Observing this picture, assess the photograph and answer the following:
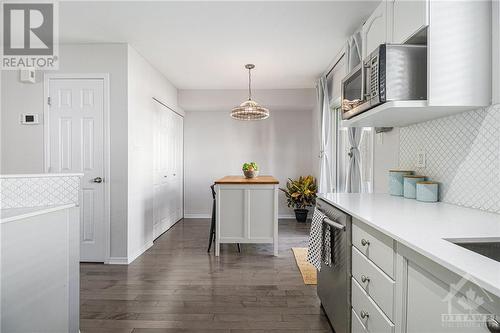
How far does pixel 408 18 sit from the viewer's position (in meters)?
1.57

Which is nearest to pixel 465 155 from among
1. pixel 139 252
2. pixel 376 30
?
pixel 376 30

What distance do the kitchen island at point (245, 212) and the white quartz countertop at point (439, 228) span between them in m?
1.81

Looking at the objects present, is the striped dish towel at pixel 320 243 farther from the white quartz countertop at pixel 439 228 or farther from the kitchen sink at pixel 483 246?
the kitchen sink at pixel 483 246

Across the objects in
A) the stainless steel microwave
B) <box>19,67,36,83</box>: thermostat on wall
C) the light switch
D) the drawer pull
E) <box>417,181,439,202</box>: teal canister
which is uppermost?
<box>19,67,36,83</box>: thermostat on wall

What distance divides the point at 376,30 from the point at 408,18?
1.66ft

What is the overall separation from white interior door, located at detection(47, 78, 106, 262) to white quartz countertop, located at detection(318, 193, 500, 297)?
9.17ft

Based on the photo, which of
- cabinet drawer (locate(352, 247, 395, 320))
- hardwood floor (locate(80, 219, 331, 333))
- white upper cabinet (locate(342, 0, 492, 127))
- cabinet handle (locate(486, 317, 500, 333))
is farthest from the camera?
hardwood floor (locate(80, 219, 331, 333))

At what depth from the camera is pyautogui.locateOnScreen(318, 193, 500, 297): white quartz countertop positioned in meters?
0.72

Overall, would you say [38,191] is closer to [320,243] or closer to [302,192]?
[320,243]

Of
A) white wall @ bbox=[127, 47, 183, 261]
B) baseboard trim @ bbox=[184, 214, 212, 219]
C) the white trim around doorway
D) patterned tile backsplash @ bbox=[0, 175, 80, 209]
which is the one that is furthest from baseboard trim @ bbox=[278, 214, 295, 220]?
patterned tile backsplash @ bbox=[0, 175, 80, 209]

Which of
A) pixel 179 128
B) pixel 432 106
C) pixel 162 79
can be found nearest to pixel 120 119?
pixel 162 79

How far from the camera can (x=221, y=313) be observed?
2137 millimetres

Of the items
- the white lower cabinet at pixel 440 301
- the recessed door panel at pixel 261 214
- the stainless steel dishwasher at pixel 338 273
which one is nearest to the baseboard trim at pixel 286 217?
the recessed door panel at pixel 261 214

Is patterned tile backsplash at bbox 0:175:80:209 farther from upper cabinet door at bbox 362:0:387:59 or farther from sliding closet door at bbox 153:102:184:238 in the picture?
sliding closet door at bbox 153:102:184:238
